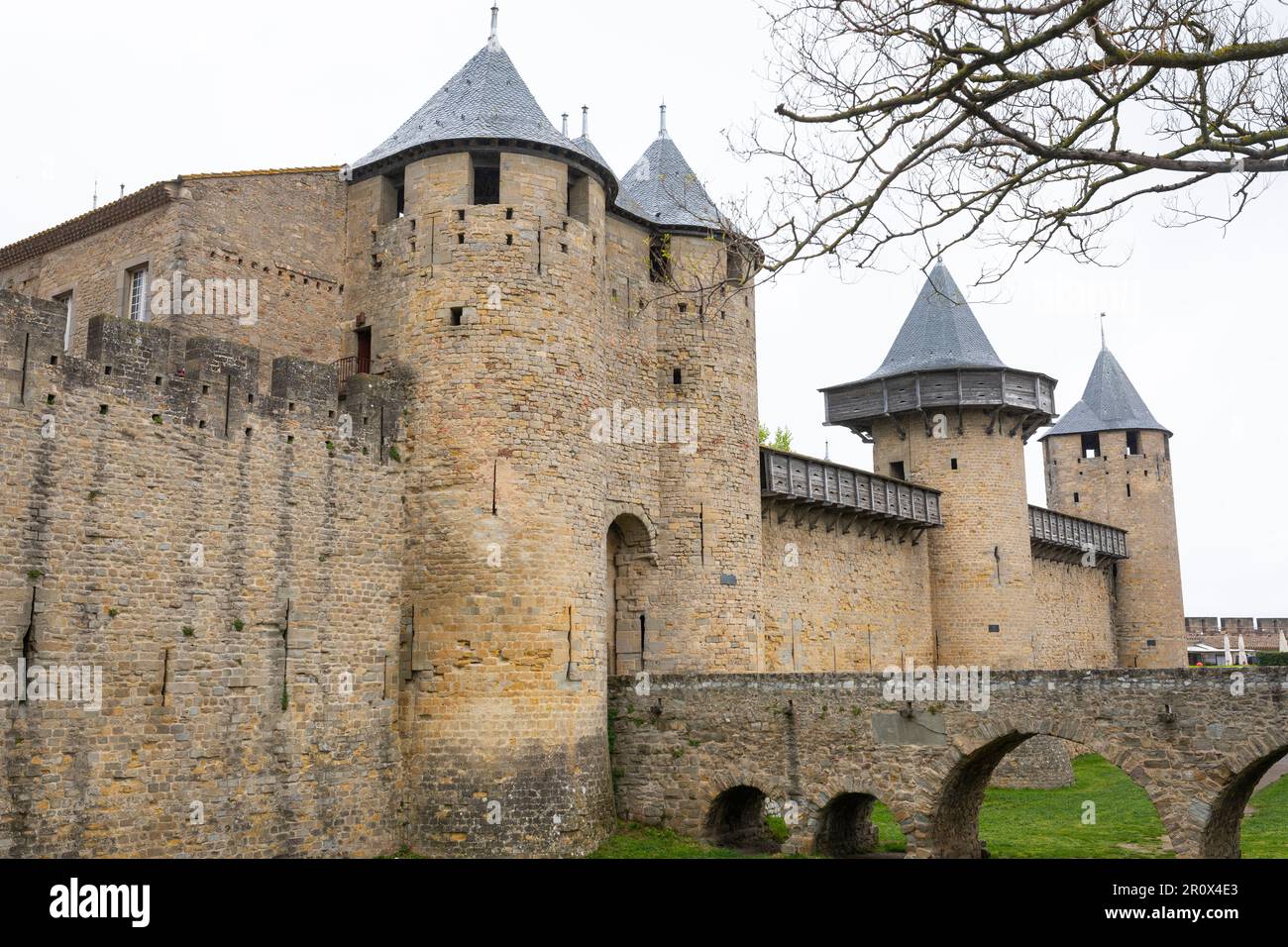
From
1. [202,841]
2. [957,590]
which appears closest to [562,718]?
[202,841]

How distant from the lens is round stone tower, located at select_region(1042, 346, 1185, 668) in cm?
4147

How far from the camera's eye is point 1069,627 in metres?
38.2

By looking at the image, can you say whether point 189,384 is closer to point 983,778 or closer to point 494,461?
point 494,461

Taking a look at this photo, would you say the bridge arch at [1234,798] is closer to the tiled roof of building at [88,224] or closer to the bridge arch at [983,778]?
the bridge arch at [983,778]

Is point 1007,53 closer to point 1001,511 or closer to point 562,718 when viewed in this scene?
point 562,718

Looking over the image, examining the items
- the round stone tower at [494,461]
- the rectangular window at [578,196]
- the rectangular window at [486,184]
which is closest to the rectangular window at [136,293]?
the round stone tower at [494,461]

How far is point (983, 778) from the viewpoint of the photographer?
63.0 feet

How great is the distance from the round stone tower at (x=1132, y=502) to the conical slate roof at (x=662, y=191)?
73.3 ft

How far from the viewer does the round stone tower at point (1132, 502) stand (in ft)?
136

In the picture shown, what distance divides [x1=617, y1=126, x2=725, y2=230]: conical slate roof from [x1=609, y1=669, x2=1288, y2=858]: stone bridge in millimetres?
8555

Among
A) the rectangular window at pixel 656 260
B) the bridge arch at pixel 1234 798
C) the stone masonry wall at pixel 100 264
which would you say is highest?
the rectangular window at pixel 656 260

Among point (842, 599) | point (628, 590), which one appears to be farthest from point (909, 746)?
point (842, 599)

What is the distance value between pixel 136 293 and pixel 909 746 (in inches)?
527

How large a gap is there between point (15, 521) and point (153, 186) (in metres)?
6.45
